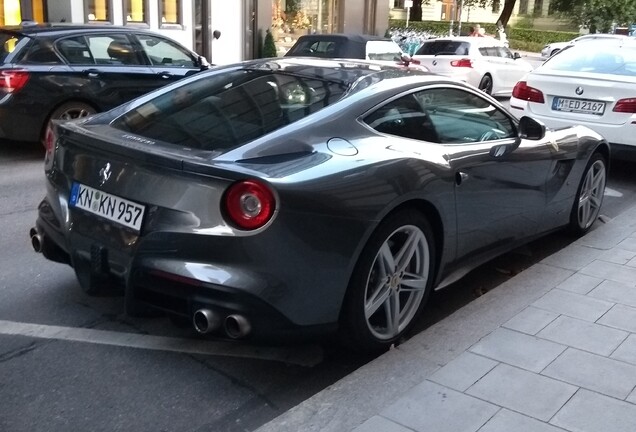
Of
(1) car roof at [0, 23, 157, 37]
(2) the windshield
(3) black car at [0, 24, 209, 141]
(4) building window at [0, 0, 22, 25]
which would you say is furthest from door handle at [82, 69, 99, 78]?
(4) building window at [0, 0, 22, 25]

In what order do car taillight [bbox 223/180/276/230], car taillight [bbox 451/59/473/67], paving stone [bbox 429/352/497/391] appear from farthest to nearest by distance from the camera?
car taillight [bbox 451/59/473/67] → paving stone [bbox 429/352/497/391] → car taillight [bbox 223/180/276/230]

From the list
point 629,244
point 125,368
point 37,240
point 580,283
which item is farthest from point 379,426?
point 629,244

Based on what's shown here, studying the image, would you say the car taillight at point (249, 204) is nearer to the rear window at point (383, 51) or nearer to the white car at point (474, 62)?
the rear window at point (383, 51)

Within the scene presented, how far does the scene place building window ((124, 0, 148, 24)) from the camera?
17.3 metres

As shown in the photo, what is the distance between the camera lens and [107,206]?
11.8 feet

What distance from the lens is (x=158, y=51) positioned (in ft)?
33.2

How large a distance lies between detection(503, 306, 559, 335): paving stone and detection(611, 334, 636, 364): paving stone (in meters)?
0.40

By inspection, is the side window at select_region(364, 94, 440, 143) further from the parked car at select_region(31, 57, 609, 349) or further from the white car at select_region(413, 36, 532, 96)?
the white car at select_region(413, 36, 532, 96)

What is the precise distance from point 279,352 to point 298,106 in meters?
1.28

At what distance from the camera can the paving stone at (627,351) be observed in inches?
151

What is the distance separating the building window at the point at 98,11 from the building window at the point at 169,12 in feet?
5.27

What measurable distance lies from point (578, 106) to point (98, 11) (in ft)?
38.6

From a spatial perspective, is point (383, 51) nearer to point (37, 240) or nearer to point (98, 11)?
point (98, 11)

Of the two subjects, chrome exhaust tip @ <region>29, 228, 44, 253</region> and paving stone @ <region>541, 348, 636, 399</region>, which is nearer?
paving stone @ <region>541, 348, 636, 399</region>
